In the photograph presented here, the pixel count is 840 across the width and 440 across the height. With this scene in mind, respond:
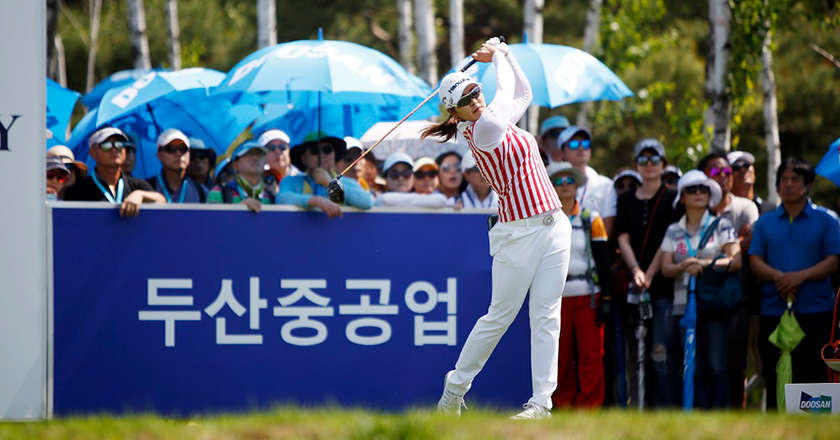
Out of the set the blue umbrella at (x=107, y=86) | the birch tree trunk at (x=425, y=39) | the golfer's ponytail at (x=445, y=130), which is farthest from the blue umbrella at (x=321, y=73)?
the birch tree trunk at (x=425, y=39)

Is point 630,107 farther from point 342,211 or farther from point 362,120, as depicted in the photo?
point 342,211

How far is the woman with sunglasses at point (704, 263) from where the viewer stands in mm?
9016

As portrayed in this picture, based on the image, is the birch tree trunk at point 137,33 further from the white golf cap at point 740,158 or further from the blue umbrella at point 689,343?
the blue umbrella at point 689,343

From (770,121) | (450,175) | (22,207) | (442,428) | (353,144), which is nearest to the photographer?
(442,428)

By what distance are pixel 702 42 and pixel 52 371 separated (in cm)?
2562

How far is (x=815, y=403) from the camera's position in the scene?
293 inches

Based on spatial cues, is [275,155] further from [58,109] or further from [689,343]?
[689,343]

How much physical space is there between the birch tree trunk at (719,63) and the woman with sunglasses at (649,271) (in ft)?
9.69

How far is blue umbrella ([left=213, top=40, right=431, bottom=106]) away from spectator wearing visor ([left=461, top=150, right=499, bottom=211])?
0.74 m

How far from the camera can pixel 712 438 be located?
200 inches

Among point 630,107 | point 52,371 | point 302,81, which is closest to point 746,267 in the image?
point 302,81

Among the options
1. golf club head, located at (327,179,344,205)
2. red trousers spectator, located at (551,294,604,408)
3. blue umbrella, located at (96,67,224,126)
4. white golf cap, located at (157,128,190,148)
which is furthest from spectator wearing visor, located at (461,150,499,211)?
blue umbrella, located at (96,67,224,126)

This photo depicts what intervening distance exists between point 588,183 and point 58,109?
17.3ft

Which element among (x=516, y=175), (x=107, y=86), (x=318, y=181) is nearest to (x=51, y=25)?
(x=107, y=86)
